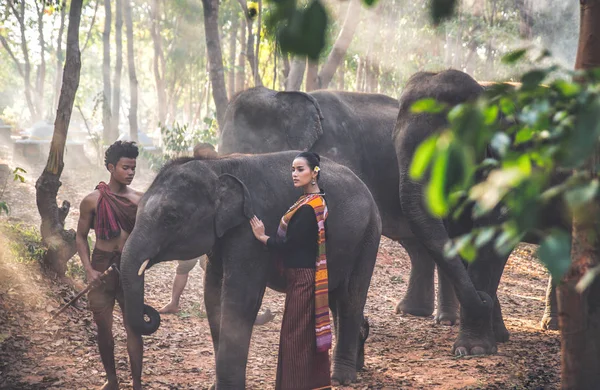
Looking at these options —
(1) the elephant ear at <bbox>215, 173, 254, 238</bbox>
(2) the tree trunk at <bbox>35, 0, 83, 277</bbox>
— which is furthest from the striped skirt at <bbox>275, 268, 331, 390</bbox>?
(2) the tree trunk at <bbox>35, 0, 83, 277</bbox>

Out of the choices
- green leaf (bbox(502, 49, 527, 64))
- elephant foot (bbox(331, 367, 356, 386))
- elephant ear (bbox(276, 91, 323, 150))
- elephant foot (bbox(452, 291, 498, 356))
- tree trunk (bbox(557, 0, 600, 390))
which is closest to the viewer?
green leaf (bbox(502, 49, 527, 64))

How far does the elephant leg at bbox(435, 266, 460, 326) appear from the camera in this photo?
8375 mm

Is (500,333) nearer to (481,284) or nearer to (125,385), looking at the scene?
(481,284)

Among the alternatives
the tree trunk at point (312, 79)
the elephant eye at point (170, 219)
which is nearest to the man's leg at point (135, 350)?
the elephant eye at point (170, 219)

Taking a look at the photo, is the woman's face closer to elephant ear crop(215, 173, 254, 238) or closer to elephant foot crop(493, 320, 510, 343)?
elephant ear crop(215, 173, 254, 238)

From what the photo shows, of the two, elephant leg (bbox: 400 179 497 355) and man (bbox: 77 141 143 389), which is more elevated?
man (bbox: 77 141 143 389)

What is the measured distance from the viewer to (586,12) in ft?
12.3

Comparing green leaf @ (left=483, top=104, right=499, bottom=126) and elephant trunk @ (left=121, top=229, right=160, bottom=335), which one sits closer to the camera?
green leaf @ (left=483, top=104, right=499, bottom=126)

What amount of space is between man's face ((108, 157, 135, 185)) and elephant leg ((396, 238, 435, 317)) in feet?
14.6

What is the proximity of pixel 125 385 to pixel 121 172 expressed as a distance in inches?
70.5

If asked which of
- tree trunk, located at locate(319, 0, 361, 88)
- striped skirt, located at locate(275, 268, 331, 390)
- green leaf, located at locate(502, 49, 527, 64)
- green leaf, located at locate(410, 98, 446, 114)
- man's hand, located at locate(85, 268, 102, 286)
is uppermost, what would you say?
tree trunk, located at locate(319, 0, 361, 88)

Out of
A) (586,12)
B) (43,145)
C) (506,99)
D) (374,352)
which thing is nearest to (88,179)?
(43,145)

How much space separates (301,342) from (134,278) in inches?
47.7

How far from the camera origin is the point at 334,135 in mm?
8281
